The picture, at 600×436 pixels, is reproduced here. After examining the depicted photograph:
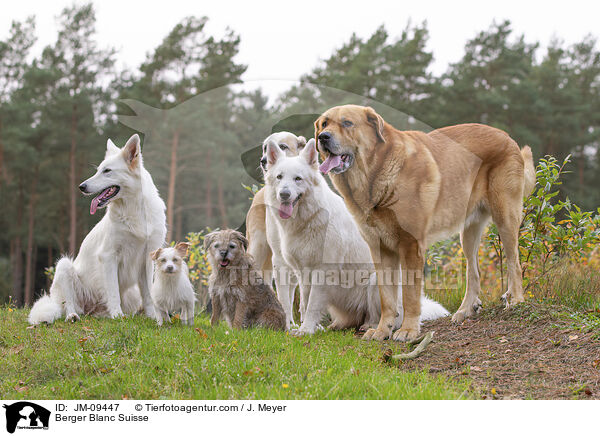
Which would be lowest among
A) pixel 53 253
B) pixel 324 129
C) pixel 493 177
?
pixel 53 253

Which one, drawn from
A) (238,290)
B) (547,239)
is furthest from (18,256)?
(547,239)

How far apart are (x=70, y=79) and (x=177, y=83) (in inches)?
241

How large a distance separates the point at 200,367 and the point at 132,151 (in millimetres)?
3176

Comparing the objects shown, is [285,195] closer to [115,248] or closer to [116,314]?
[115,248]

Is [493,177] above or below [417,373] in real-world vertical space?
above

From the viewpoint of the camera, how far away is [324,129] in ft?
17.3

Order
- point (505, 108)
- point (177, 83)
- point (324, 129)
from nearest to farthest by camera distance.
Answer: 1. point (324, 129)
2. point (177, 83)
3. point (505, 108)

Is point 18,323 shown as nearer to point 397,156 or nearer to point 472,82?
point 397,156

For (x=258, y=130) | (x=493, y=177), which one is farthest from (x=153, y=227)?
(x=493, y=177)

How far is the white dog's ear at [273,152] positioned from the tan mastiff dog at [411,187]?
53 centimetres

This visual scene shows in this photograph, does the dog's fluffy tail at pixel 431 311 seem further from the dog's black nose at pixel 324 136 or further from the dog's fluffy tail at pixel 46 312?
the dog's fluffy tail at pixel 46 312

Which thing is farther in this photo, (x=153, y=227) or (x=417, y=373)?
(x=153, y=227)

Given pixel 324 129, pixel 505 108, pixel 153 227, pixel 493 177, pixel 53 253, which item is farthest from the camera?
pixel 53 253

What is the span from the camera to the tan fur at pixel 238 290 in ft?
19.3
